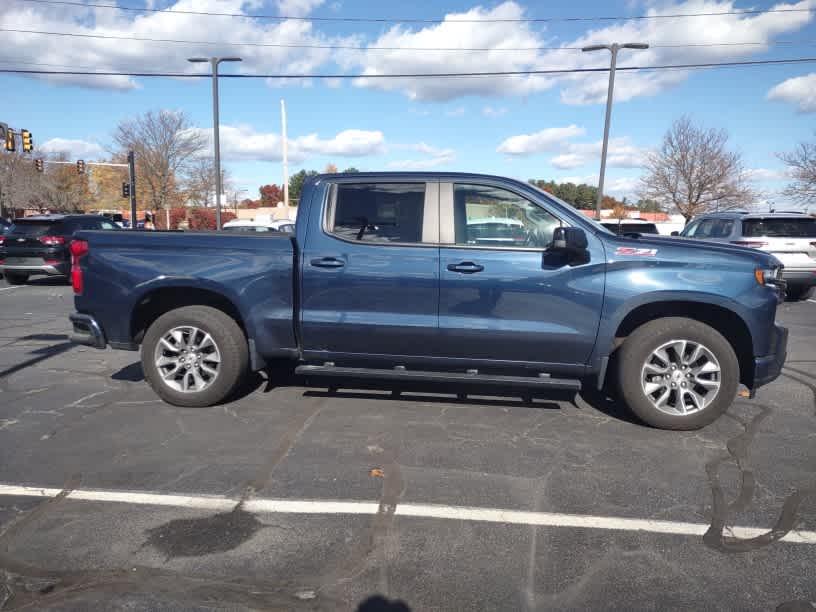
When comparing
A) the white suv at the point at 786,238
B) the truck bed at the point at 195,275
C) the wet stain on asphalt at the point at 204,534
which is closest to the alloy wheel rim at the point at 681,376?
the truck bed at the point at 195,275

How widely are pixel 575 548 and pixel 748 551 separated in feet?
2.85

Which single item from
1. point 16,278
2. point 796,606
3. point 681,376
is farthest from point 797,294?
point 16,278

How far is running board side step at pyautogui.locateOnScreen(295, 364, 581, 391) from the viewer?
4.64 meters

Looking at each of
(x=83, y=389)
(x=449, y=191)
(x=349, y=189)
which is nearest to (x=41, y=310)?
(x=83, y=389)

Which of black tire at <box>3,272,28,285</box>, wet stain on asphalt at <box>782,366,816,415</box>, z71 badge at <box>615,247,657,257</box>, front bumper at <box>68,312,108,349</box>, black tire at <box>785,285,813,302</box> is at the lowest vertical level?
black tire at <box>3,272,28,285</box>

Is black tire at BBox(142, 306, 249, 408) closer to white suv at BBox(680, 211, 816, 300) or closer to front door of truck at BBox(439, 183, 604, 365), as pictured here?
front door of truck at BBox(439, 183, 604, 365)

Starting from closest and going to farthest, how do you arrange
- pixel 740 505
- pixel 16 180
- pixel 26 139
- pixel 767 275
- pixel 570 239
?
pixel 740 505 → pixel 570 239 → pixel 767 275 → pixel 26 139 → pixel 16 180

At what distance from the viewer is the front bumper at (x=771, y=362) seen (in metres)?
4.57

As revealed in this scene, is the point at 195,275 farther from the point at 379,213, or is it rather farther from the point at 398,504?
the point at 398,504

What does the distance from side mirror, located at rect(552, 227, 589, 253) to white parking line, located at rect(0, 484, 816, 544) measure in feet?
6.48

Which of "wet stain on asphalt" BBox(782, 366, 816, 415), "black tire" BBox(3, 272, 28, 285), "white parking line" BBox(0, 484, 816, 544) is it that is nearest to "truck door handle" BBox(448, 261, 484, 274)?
"white parking line" BBox(0, 484, 816, 544)

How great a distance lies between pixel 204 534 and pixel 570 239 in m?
3.13

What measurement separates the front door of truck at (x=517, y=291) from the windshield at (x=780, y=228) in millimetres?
8850

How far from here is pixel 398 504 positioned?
11.4ft
